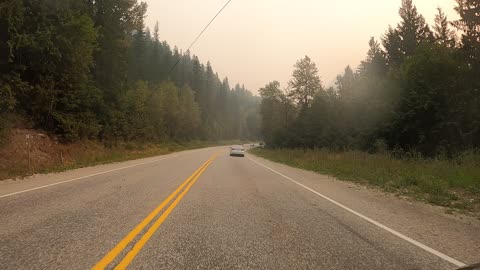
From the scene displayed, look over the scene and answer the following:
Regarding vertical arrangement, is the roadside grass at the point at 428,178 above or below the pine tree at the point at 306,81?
below

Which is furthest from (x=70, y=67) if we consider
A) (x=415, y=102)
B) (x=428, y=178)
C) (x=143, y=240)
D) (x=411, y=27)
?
(x=411, y=27)

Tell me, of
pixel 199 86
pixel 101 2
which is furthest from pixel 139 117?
pixel 199 86

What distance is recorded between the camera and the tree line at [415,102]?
32000mm

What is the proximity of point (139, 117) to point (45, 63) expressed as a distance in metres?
26.2

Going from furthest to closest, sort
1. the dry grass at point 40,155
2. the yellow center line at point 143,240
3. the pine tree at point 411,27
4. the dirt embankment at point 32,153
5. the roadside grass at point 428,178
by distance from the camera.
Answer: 1. the pine tree at point 411,27
2. the dry grass at point 40,155
3. the dirt embankment at point 32,153
4. the roadside grass at point 428,178
5. the yellow center line at point 143,240

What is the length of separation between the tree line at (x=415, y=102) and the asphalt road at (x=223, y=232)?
→ 1425 centimetres

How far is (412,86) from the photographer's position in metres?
36.3

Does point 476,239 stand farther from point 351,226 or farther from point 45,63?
point 45,63

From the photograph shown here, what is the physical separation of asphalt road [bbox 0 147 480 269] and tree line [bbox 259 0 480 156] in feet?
46.8

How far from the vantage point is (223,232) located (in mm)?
6289

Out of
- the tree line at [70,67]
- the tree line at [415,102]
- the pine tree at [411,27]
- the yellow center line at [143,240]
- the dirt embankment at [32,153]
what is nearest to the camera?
the yellow center line at [143,240]

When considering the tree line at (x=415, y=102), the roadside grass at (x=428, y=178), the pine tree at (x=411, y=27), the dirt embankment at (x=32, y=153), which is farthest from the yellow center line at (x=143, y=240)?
the pine tree at (x=411, y=27)

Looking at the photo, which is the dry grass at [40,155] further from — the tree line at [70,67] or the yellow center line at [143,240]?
the yellow center line at [143,240]

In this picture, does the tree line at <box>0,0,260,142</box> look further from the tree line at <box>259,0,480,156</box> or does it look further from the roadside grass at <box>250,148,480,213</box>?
the tree line at <box>259,0,480,156</box>
